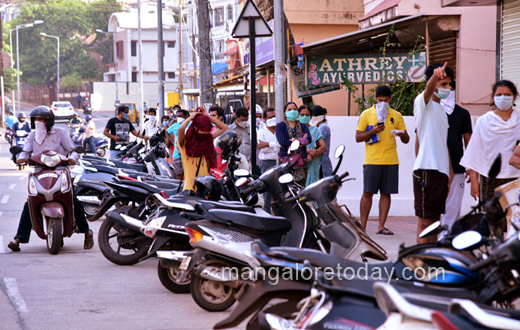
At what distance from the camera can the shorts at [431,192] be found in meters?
6.16

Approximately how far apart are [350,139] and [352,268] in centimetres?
709

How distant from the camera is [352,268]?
3721 millimetres

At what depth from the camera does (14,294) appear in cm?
621

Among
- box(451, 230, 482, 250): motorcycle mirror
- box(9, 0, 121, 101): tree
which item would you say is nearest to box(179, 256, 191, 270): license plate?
box(451, 230, 482, 250): motorcycle mirror

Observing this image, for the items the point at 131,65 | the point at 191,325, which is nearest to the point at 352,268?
the point at 191,325

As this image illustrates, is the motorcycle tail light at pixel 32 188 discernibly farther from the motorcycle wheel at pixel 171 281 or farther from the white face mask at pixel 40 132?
the motorcycle wheel at pixel 171 281

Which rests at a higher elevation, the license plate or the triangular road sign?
the triangular road sign

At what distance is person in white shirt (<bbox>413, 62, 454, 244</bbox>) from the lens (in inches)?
242

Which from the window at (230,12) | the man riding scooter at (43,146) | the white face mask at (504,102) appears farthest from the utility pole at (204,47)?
the window at (230,12)

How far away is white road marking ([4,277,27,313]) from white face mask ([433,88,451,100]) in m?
4.20

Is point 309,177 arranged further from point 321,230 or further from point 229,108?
point 229,108

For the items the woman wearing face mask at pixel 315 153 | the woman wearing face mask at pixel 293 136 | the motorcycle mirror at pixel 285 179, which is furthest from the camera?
the woman wearing face mask at pixel 315 153

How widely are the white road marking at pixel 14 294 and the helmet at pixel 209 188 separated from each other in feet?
6.72

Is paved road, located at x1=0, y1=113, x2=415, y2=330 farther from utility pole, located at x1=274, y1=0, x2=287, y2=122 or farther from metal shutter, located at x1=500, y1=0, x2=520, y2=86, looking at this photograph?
metal shutter, located at x1=500, y1=0, x2=520, y2=86
